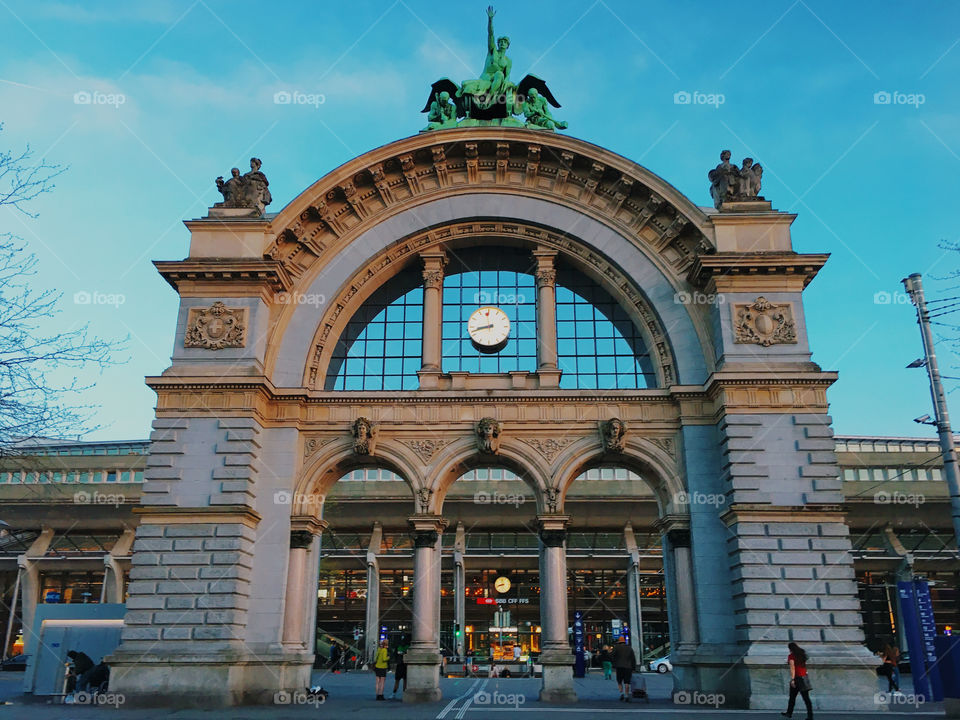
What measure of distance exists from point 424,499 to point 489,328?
743 centimetres

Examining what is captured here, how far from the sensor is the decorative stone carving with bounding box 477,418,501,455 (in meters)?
28.2

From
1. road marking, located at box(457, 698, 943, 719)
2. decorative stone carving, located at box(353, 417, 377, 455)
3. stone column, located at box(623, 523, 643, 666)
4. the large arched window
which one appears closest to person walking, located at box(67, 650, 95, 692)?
decorative stone carving, located at box(353, 417, 377, 455)

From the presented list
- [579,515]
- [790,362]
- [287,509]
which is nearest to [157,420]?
[287,509]

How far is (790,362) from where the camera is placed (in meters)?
27.8

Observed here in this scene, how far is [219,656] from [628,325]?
741 inches

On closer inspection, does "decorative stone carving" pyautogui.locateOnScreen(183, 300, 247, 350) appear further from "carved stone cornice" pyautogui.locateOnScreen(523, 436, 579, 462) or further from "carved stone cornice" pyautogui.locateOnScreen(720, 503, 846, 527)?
"carved stone cornice" pyautogui.locateOnScreen(720, 503, 846, 527)

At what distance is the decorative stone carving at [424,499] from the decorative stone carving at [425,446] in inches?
44.0

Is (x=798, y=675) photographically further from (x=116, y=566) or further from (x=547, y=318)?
(x=116, y=566)

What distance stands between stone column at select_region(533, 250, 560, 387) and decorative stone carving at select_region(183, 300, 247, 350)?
429 inches

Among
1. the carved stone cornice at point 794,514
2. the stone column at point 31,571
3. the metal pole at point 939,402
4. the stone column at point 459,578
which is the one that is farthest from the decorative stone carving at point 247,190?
the stone column at point 31,571

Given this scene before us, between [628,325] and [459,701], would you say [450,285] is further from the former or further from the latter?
[459,701]

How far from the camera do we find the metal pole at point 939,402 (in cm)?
2034

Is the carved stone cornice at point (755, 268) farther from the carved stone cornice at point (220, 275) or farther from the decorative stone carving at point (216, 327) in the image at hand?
the decorative stone carving at point (216, 327)

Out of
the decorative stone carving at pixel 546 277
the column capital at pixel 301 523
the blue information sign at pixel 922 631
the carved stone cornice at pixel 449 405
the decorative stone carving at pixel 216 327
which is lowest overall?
the blue information sign at pixel 922 631
